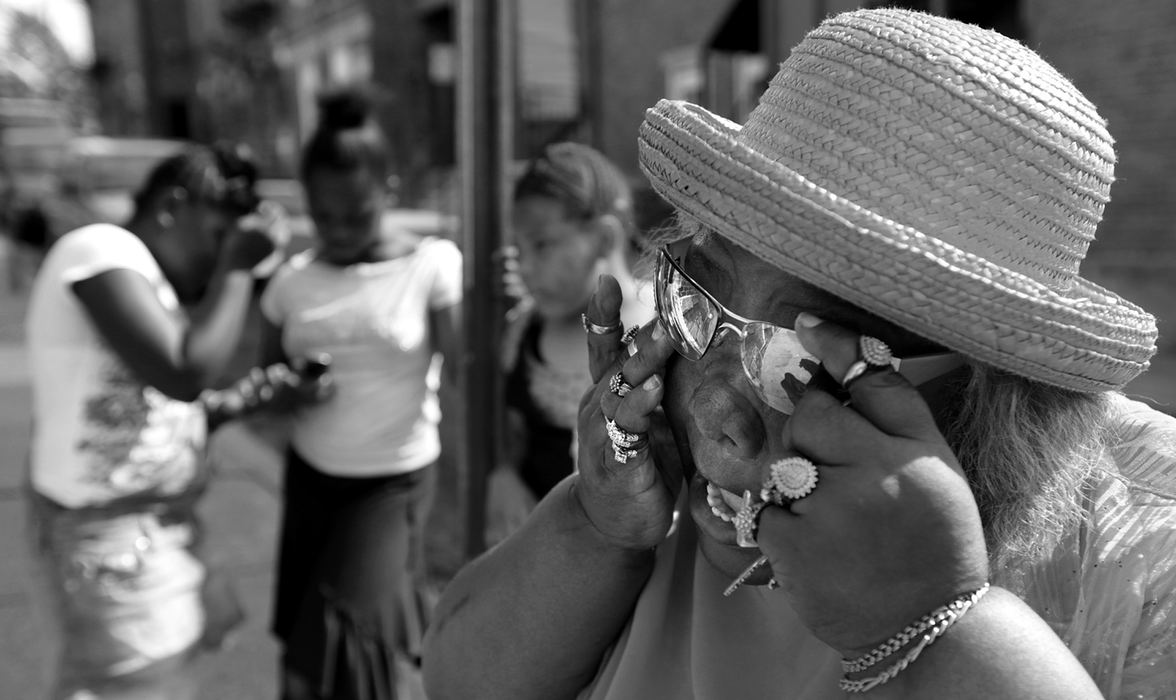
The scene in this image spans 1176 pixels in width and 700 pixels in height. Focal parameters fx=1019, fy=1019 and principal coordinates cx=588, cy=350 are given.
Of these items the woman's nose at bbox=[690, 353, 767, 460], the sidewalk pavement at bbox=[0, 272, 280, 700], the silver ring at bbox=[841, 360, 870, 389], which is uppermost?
the silver ring at bbox=[841, 360, 870, 389]

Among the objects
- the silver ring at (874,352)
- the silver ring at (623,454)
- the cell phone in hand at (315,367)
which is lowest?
the cell phone in hand at (315,367)

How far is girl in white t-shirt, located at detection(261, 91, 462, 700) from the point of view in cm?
292

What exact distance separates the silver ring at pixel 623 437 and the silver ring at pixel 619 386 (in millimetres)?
32

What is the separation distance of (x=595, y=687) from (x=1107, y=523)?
63 centimetres

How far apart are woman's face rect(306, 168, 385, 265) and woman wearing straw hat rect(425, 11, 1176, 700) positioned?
1.90 m

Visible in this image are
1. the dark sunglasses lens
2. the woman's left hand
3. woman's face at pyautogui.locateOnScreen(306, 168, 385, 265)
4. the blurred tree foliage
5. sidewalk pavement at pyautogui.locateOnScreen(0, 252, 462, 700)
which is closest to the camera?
the woman's left hand

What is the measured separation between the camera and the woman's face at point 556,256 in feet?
8.93

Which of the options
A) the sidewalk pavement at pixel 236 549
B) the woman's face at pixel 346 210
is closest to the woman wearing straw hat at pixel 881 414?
the woman's face at pixel 346 210

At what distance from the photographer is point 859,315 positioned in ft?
3.33

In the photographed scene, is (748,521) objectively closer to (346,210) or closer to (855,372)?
(855,372)

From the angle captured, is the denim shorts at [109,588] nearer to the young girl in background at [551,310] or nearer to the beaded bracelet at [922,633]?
the young girl in background at [551,310]

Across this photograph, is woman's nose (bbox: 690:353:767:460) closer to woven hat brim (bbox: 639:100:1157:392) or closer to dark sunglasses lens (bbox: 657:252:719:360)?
dark sunglasses lens (bbox: 657:252:719:360)

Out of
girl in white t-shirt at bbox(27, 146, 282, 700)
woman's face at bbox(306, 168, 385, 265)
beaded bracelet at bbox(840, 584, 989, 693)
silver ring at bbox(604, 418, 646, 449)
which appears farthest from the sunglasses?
woman's face at bbox(306, 168, 385, 265)

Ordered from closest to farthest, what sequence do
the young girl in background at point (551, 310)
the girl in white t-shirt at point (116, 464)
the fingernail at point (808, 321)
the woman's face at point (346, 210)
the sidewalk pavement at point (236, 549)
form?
1. the fingernail at point (808, 321)
2. the girl in white t-shirt at point (116, 464)
3. the young girl in background at point (551, 310)
4. the woman's face at point (346, 210)
5. the sidewalk pavement at point (236, 549)
